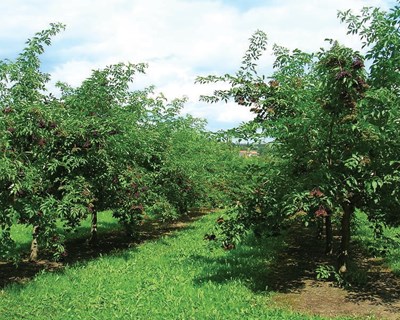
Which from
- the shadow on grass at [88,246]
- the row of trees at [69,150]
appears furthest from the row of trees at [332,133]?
the shadow on grass at [88,246]

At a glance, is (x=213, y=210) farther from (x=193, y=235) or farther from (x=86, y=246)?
(x=86, y=246)

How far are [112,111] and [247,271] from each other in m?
5.42

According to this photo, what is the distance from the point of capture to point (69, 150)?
32.0ft

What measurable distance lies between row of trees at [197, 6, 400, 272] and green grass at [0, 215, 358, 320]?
4.01ft

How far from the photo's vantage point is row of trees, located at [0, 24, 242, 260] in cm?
852

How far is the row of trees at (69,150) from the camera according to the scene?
8516 mm

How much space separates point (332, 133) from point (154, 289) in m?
4.41

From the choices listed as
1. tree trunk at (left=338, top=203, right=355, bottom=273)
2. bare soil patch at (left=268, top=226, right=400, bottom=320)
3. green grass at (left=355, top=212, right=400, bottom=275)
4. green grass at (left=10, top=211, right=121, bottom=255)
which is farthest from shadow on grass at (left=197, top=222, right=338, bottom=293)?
green grass at (left=10, top=211, right=121, bottom=255)

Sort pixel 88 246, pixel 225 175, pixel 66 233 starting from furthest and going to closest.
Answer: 1. pixel 66 233
2. pixel 88 246
3. pixel 225 175

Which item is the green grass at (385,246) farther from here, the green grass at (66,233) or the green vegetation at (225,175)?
the green grass at (66,233)

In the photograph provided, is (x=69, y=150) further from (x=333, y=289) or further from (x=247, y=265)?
(x=333, y=289)

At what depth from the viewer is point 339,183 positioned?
23.2ft

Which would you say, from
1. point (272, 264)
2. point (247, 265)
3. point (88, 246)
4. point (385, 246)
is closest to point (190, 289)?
point (247, 265)

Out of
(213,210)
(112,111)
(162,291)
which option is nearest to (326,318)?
(162,291)
